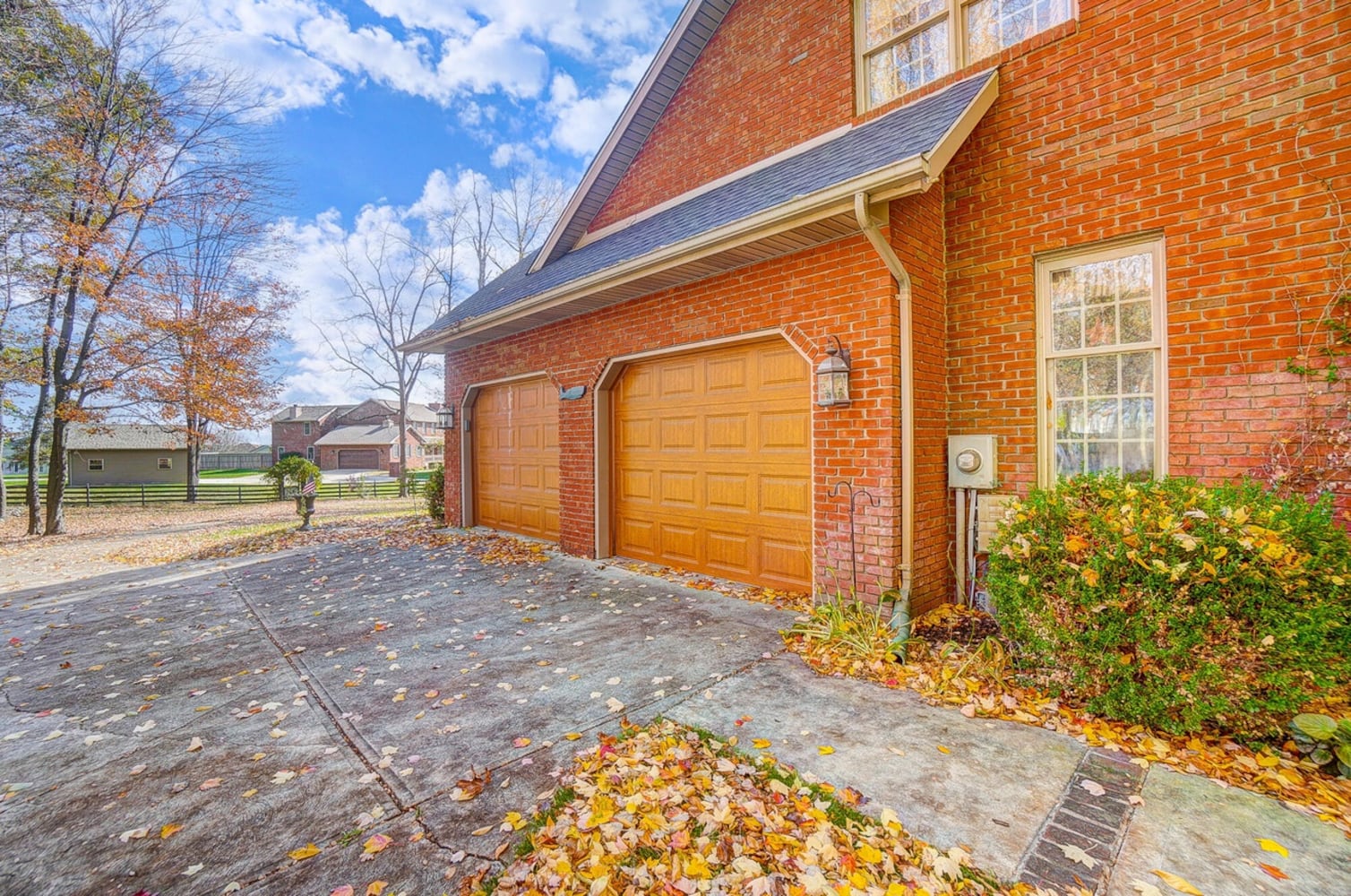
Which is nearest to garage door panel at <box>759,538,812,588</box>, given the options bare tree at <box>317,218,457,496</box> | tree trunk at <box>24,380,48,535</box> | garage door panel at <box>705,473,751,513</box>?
garage door panel at <box>705,473,751,513</box>

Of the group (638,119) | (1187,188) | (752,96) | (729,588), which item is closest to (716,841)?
(729,588)

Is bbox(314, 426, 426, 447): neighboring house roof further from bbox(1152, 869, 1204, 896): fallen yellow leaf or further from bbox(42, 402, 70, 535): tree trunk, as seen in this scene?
bbox(1152, 869, 1204, 896): fallen yellow leaf

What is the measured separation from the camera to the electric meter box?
4.51 metres

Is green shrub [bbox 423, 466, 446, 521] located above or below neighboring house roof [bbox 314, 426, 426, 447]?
below

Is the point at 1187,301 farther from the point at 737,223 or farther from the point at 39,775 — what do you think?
the point at 39,775

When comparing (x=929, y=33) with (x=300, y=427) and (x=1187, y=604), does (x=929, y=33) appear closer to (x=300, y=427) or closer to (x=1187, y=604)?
(x=1187, y=604)

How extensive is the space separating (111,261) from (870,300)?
53.7ft

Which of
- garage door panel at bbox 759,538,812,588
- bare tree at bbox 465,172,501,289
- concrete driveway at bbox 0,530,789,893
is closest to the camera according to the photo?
concrete driveway at bbox 0,530,789,893

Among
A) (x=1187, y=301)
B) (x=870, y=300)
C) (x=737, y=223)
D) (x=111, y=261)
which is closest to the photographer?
(x=1187, y=301)

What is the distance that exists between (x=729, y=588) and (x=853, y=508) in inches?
66.9

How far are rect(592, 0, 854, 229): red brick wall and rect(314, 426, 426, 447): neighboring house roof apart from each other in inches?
1450

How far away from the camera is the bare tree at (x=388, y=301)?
915 inches

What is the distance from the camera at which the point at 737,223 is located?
4.62 metres

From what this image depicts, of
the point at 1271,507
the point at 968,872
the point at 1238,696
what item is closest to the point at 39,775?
the point at 968,872
